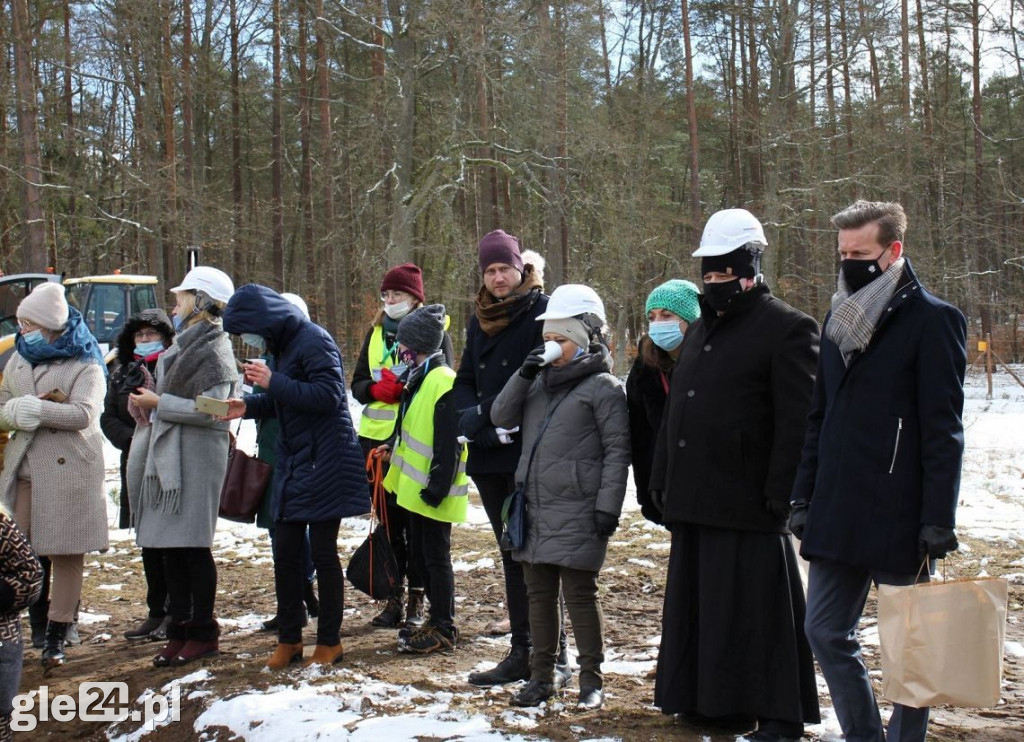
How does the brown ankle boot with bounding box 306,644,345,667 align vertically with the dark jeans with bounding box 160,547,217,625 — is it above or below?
below

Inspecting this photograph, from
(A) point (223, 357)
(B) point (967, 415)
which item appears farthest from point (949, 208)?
(A) point (223, 357)

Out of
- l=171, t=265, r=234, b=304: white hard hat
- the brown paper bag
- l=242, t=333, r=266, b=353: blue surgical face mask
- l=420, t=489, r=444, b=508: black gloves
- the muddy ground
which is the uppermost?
l=171, t=265, r=234, b=304: white hard hat

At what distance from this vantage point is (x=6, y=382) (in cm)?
623

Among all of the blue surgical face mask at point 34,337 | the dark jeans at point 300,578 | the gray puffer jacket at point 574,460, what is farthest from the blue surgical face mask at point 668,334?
the blue surgical face mask at point 34,337

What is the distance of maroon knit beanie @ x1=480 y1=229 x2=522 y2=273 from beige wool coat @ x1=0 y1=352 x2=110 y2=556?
257 centimetres

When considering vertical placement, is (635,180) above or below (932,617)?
above

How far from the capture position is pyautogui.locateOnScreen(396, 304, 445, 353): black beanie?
582cm

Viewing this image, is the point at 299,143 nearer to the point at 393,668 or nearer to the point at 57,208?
the point at 57,208

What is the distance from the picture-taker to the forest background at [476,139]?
76.3 ft

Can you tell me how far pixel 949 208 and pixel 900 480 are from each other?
1508 inches

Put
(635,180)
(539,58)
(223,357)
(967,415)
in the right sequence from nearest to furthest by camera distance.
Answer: (223,357)
(967,415)
(539,58)
(635,180)

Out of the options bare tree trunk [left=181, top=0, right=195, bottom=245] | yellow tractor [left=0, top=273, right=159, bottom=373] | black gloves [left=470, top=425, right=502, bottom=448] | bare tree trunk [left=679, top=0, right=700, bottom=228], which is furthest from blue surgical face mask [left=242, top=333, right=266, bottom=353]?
bare tree trunk [left=679, top=0, right=700, bottom=228]

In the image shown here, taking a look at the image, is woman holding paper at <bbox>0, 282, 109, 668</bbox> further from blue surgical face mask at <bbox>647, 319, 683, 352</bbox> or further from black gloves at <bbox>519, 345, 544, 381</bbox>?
blue surgical face mask at <bbox>647, 319, 683, 352</bbox>

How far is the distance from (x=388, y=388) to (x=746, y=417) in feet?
8.65
